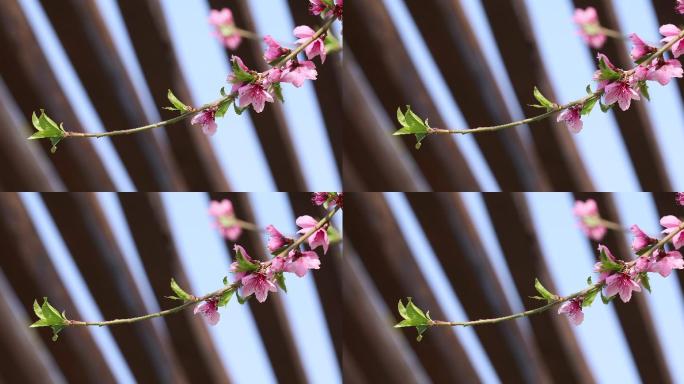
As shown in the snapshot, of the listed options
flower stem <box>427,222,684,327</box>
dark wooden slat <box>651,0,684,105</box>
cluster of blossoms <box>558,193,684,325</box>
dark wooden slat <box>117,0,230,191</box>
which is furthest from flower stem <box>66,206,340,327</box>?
dark wooden slat <box>651,0,684,105</box>

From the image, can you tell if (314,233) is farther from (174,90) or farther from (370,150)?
(174,90)

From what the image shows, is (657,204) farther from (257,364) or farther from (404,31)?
(257,364)

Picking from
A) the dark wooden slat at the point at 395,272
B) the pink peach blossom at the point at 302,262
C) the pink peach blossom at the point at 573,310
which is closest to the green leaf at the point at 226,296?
the pink peach blossom at the point at 302,262

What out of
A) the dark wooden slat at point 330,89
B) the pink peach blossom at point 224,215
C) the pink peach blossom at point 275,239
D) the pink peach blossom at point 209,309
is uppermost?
the dark wooden slat at point 330,89

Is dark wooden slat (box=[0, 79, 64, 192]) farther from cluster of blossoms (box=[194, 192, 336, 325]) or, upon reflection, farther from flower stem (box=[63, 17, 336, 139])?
cluster of blossoms (box=[194, 192, 336, 325])

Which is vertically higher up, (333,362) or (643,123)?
(643,123)

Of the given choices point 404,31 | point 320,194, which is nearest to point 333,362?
point 320,194

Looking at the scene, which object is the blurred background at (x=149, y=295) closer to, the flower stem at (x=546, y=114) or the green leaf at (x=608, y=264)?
the flower stem at (x=546, y=114)
